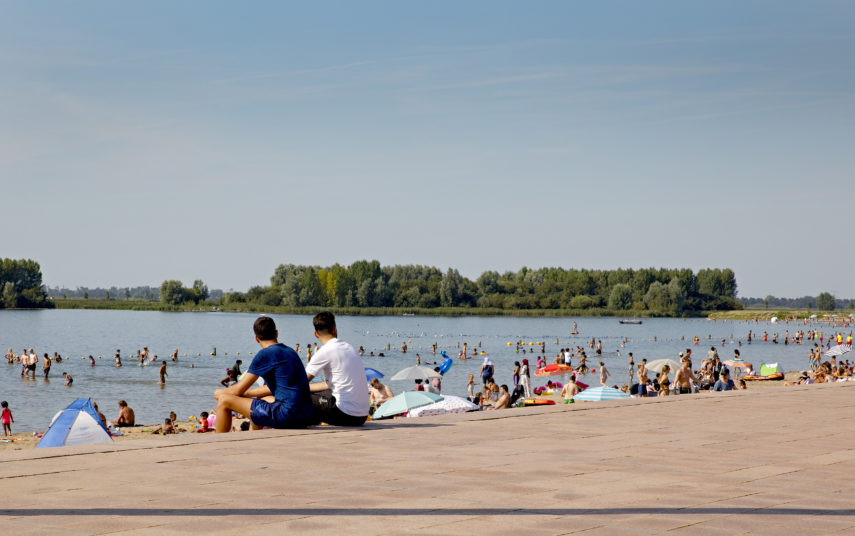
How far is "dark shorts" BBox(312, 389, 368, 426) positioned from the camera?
9531 millimetres

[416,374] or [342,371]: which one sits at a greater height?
[342,371]

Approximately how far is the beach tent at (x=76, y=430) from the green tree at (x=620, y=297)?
573 feet

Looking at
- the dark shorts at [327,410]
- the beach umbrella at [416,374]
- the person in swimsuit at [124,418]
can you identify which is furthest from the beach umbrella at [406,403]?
the beach umbrella at [416,374]

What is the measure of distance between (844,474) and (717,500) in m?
2.05

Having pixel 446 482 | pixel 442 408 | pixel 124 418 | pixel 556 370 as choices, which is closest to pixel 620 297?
pixel 556 370

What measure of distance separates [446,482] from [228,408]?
355 cm

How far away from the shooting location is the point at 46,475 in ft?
20.9

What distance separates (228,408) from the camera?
30.4ft

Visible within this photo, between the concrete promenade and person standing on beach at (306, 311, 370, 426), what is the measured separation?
0.76 ft

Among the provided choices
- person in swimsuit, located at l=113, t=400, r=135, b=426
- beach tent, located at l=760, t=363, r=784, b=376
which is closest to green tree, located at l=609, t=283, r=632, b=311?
beach tent, located at l=760, t=363, r=784, b=376

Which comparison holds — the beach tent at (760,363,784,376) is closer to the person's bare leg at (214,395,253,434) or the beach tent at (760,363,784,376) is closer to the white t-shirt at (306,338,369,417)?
the white t-shirt at (306,338,369,417)

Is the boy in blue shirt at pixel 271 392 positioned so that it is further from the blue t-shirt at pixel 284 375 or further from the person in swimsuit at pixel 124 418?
the person in swimsuit at pixel 124 418

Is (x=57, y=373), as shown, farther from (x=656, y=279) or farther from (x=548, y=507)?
(x=656, y=279)

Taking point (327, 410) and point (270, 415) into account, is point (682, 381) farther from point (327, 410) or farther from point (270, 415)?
point (270, 415)
